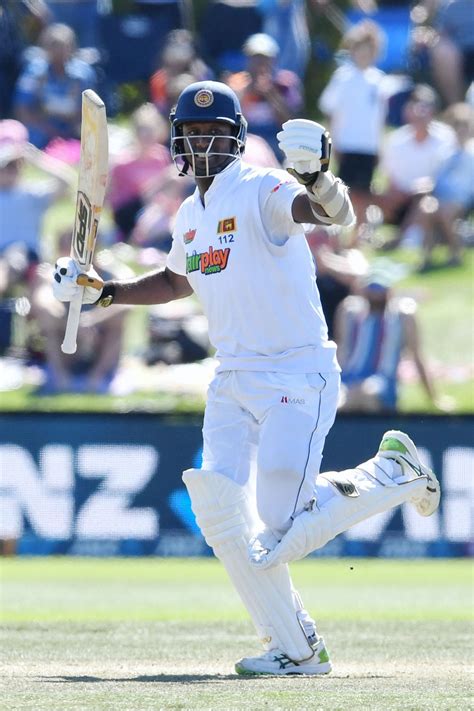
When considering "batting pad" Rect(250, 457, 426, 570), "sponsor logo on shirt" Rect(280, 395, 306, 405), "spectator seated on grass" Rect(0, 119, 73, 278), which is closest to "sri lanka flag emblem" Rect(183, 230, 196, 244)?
"sponsor logo on shirt" Rect(280, 395, 306, 405)

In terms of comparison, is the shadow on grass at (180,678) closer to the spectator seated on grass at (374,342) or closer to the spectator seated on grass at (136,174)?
the spectator seated on grass at (374,342)

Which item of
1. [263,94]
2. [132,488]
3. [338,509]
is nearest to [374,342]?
[132,488]

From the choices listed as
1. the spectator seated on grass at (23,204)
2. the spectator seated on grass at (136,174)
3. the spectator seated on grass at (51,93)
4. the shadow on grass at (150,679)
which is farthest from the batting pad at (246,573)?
the spectator seated on grass at (51,93)

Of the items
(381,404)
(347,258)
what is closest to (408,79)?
(347,258)

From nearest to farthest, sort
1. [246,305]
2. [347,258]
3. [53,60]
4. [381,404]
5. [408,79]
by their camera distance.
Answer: [246,305]
[381,404]
[347,258]
[53,60]
[408,79]

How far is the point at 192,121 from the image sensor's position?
5590 millimetres

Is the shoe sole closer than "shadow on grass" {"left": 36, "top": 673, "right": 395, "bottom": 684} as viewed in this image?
No

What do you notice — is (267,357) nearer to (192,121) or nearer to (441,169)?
(192,121)

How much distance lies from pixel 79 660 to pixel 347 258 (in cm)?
687

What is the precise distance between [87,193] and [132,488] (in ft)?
15.5

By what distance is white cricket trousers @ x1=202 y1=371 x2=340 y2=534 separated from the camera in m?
5.43

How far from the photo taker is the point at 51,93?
586 inches

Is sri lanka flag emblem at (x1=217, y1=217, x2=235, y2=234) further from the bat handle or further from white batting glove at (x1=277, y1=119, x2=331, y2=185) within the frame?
the bat handle

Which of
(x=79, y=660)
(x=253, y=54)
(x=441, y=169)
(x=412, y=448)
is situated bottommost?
(x=79, y=660)
